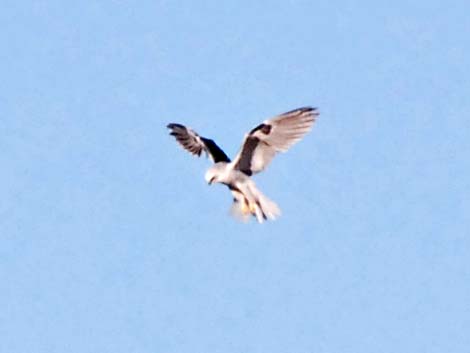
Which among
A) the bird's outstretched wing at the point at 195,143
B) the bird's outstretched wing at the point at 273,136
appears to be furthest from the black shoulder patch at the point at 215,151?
the bird's outstretched wing at the point at 273,136

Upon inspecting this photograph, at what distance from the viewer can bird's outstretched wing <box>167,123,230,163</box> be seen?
3105 centimetres

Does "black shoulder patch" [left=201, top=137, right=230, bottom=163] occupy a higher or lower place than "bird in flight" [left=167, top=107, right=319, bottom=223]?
higher

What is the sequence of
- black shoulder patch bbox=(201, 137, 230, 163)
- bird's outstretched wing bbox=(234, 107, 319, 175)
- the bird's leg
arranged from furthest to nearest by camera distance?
black shoulder patch bbox=(201, 137, 230, 163) → the bird's leg → bird's outstretched wing bbox=(234, 107, 319, 175)

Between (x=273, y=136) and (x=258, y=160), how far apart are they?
39cm

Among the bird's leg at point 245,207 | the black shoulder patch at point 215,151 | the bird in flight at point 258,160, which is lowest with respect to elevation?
the bird's leg at point 245,207

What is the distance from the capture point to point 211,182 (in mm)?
30109

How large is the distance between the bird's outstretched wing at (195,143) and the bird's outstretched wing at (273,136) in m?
0.84

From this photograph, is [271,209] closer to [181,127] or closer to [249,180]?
[249,180]

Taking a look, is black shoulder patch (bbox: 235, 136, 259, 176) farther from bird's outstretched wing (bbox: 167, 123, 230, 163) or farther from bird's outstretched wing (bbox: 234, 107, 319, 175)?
bird's outstretched wing (bbox: 167, 123, 230, 163)

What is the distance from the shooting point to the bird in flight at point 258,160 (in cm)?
2969

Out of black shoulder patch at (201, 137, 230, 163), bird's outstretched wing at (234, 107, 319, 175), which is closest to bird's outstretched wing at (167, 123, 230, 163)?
black shoulder patch at (201, 137, 230, 163)

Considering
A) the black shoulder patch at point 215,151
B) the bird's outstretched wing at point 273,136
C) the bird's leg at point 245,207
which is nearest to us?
the bird's outstretched wing at point 273,136

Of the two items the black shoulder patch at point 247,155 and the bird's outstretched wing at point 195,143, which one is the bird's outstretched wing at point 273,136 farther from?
the bird's outstretched wing at point 195,143

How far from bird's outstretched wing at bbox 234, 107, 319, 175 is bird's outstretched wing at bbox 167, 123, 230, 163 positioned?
0.84 metres
